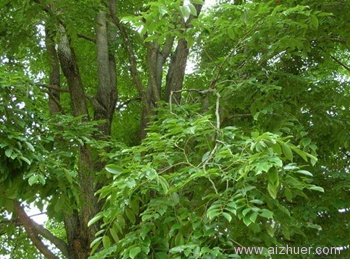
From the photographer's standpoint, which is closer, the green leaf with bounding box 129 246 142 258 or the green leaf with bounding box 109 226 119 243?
the green leaf with bounding box 129 246 142 258

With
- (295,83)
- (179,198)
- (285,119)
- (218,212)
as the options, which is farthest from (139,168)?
(295,83)

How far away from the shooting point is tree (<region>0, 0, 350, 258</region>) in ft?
8.39

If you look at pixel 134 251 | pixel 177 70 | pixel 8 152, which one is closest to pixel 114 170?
pixel 134 251

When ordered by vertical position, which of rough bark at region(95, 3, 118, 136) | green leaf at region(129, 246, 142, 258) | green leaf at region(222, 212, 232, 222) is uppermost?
rough bark at region(95, 3, 118, 136)

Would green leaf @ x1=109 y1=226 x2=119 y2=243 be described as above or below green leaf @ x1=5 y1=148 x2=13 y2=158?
below

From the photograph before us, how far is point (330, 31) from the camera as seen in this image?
4453 mm

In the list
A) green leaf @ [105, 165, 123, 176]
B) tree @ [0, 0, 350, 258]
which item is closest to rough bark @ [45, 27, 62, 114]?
tree @ [0, 0, 350, 258]

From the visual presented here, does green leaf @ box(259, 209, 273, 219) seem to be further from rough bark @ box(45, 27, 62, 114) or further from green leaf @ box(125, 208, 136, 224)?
rough bark @ box(45, 27, 62, 114)

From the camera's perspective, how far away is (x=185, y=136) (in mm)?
2947

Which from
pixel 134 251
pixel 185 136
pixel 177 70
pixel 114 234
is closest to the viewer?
pixel 134 251

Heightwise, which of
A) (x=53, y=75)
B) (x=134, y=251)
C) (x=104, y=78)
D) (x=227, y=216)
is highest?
(x=53, y=75)

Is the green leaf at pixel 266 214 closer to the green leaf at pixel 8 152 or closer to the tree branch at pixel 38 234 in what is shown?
the green leaf at pixel 8 152

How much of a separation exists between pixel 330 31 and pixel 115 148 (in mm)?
→ 1895

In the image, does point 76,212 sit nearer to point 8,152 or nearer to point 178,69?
point 178,69
